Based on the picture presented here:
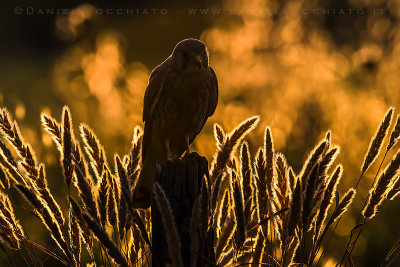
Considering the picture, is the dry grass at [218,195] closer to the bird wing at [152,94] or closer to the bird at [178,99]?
the bird at [178,99]

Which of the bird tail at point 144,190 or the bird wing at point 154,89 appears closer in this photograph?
the bird tail at point 144,190

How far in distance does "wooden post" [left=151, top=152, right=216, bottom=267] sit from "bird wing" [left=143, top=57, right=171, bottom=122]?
1.55m

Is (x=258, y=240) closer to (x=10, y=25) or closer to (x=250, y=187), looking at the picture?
(x=250, y=187)

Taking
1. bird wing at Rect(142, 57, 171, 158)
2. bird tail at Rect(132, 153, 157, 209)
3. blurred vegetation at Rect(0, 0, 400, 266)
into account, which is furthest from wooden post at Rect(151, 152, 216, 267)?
bird wing at Rect(142, 57, 171, 158)

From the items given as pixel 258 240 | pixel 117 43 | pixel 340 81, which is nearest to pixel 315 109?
pixel 340 81

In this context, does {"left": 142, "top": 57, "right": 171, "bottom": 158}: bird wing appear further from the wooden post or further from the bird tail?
the wooden post

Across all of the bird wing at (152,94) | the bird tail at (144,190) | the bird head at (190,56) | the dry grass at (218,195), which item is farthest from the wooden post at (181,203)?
the bird wing at (152,94)

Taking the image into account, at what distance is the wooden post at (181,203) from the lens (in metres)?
1.84

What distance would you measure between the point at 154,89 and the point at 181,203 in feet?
5.64

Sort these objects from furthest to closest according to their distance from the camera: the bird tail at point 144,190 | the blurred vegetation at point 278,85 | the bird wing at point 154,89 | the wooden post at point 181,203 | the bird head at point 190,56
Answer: the blurred vegetation at point 278,85 → the bird wing at point 154,89 → the bird head at point 190,56 → the bird tail at point 144,190 → the wooden post at point 181,203

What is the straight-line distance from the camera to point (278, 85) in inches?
156

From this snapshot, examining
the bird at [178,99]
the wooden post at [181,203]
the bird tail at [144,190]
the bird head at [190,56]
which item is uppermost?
the bird head at [190,56]

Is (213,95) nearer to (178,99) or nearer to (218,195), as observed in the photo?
(178,99)

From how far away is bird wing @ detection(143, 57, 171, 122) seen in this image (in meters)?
3.48
